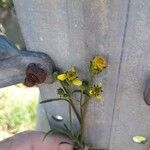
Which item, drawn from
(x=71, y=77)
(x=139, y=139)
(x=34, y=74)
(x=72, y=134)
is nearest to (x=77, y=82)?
(x=71, y=77)

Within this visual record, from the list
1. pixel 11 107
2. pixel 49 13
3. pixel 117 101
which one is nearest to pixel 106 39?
pixel 49 13

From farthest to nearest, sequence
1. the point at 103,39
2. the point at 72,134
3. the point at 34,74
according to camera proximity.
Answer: the point at 72,134
the point at 34,74
the point at 103,39

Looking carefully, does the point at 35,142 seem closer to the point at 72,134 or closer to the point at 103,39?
the point at 72,134

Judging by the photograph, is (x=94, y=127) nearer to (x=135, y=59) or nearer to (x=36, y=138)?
(x=36, y=138)

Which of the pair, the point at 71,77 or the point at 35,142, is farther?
the point at 35,142

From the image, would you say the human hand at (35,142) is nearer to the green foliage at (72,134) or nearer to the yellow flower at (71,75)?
the green foliage at (72,134)

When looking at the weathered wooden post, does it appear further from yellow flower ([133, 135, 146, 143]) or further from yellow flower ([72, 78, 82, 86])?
yellow flower ([133, 135, 146, 143])

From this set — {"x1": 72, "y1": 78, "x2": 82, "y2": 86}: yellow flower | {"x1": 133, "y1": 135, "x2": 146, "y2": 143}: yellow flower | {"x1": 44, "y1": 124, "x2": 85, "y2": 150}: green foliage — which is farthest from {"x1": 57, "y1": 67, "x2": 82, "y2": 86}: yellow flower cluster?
{"x1": 133, "y1": 135, "x2": 146, "y2": 143}: yellow flower
